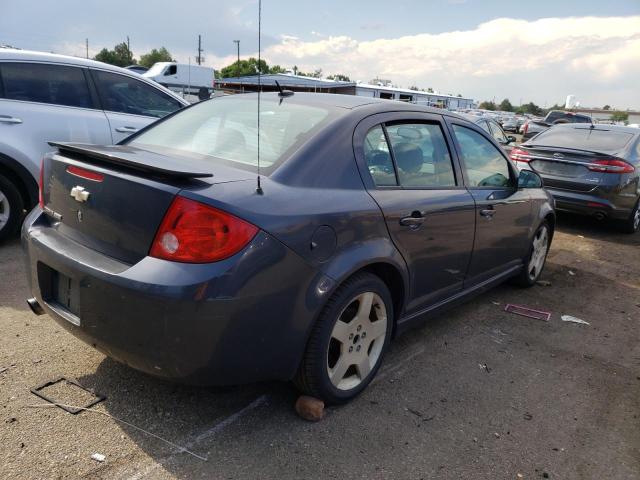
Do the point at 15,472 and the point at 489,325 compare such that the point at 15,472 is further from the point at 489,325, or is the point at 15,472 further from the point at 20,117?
the point at 20,117

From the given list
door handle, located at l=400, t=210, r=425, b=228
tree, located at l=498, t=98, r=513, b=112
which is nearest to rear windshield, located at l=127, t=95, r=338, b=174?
door handle, located at l=400, t=210, r=425, b=228

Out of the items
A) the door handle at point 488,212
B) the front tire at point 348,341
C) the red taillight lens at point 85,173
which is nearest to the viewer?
the red taillight lens at point 85,173

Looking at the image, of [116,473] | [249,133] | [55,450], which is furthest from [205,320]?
[249,133]

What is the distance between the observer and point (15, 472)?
2.19 metres

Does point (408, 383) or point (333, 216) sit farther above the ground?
point (333, 216)

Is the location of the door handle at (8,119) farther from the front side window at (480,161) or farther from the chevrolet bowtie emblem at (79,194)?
the front side window at (480,161)

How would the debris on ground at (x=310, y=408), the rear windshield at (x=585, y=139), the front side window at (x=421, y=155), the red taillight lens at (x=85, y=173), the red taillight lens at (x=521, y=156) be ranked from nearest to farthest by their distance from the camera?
1. the red taillight lens at (x=85, y=173)
2. the debris on ground at (x=310, y=408)
3. the front side window at (x=421, y=155)
4. the rear windshield at (x=585, y=139)
5. the red taillight lens at (x=521, y=156)

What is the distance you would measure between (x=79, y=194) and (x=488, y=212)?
2.71 metres

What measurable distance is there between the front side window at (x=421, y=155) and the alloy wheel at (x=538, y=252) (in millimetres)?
1845

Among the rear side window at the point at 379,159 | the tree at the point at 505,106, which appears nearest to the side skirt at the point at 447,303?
the rear side window at the point at 379,159

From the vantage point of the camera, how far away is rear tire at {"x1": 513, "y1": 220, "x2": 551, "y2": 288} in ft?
16.3

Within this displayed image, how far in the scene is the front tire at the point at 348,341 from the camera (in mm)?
2596

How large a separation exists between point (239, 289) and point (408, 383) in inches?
58.4

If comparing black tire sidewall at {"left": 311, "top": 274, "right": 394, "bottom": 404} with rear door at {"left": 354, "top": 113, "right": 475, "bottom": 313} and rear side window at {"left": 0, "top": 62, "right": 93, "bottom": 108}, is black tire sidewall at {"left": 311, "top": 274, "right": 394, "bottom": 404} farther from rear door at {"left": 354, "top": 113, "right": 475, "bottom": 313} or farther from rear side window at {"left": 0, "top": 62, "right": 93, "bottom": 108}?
rear side window at {"left": 0, "top": 62, "right": 93, "bottom": 108}
